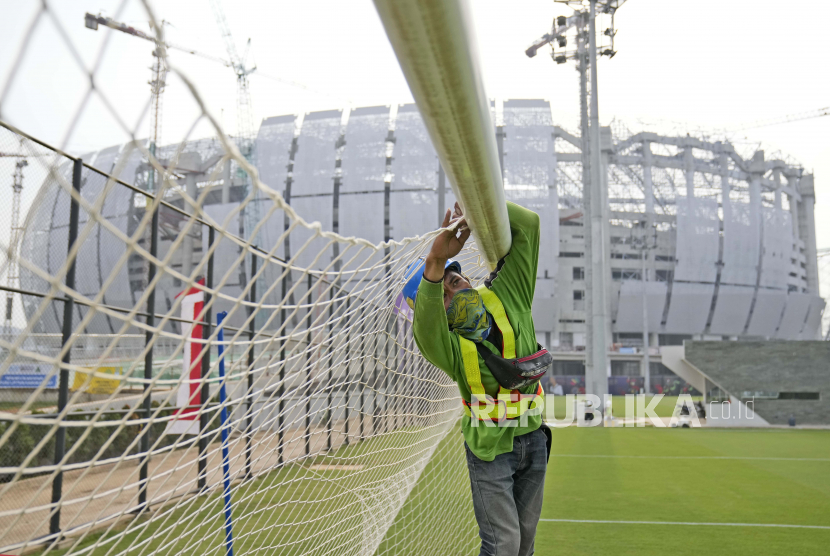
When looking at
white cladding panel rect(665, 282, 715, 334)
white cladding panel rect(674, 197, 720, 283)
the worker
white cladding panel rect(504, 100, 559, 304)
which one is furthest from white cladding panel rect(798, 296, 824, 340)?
the worker

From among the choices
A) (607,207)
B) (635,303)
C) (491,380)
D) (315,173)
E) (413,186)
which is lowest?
(491,380)

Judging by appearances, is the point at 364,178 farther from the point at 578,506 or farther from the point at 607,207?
the point at 578,506

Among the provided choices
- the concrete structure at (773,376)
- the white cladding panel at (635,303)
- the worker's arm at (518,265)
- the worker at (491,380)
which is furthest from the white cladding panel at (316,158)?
the worker at (491,380)

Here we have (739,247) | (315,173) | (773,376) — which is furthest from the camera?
(739,247)

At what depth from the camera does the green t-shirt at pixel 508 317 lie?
6.11 feet

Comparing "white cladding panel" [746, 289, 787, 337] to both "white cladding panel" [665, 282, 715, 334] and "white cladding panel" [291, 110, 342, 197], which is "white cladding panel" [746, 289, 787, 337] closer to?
"white cladding panel" [665, 282, 715, 334]

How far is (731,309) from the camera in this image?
41.6 metres

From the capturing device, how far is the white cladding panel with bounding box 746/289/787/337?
1670 inches

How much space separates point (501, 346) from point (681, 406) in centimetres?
2053

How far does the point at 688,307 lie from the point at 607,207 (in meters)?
9.19

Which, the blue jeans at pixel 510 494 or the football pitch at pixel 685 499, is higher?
the blue jeans at pixel 510 494

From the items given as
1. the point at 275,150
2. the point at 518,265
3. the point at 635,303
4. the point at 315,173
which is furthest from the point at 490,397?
the point at 635,303

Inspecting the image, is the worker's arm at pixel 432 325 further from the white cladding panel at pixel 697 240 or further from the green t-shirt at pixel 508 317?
the white cladding panel at pixel 697 240

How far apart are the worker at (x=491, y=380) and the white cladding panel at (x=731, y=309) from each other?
44269 mm
